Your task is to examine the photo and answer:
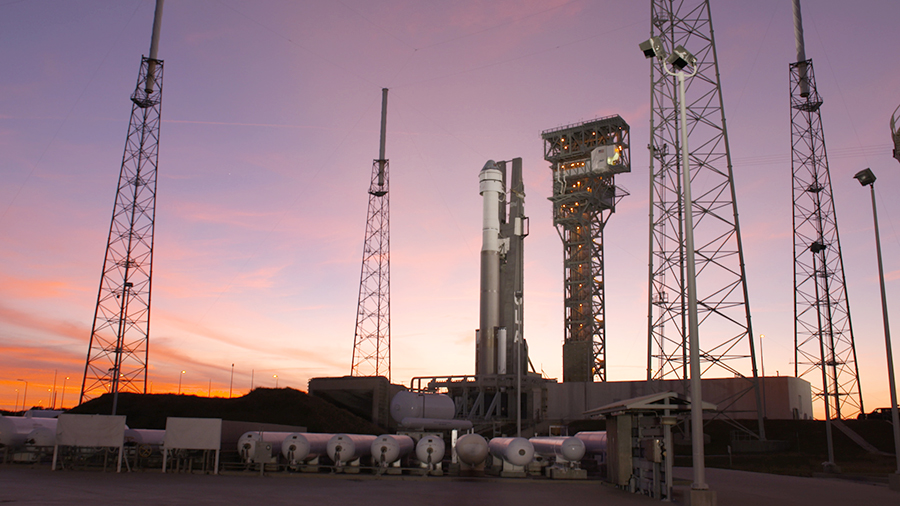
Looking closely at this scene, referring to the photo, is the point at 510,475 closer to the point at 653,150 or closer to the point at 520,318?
the point at 653,150

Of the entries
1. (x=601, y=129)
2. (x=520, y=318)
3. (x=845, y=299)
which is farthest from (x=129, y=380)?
(x=601, y=129)

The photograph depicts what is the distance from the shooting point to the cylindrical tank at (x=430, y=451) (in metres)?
32.0

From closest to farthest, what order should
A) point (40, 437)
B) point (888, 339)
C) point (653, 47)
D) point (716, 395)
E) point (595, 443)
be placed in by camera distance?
point (653, 47) < point (888, 339) < point (40, 437) < point (595, 443) < point (716, 395)

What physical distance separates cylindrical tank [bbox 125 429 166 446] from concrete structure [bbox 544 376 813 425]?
95.5ft

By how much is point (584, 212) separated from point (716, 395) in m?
30.8

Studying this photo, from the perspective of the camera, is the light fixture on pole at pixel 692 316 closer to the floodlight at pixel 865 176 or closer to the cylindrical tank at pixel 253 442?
the floodlight at pixel 865 176

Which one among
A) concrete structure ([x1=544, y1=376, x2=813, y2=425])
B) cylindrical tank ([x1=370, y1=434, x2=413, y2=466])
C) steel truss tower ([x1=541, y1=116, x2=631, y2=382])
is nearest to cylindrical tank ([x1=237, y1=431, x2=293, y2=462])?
cylindrical tank ([x1=370, y1=434, x2=413, y2=466])

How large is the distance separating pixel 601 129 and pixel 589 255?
16.1m

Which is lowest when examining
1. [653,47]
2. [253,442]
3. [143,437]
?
[143,437]

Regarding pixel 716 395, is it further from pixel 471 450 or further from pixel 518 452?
pixel 471 450

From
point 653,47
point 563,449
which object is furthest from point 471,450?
point 653,47

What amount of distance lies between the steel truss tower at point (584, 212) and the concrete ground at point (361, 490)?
161 feet

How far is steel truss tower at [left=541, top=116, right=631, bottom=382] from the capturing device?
263 ft

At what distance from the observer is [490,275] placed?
65.3 meters
